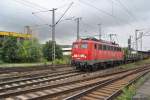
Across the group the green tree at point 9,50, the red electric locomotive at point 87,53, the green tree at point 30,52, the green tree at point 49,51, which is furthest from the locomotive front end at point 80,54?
the green tree at point 49,51

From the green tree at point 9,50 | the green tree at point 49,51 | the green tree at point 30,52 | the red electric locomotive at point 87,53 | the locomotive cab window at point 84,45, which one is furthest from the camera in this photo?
the green tree at point 49,51

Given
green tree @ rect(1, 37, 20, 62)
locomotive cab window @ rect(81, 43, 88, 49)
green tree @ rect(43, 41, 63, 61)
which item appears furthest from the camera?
green tree @ rect(43, 41, 63, 61)

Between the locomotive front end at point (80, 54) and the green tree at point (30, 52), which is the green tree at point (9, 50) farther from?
the locomotive front end at point (80, 54)

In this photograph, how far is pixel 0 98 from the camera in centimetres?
1106

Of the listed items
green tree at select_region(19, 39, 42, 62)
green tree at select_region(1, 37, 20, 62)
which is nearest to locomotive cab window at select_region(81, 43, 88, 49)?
green tree at select_region(1, 37, 20, 62)

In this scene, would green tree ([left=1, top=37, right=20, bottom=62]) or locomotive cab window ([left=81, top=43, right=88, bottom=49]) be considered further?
green tree ([left=1, top=37, right=20, bottom=62])

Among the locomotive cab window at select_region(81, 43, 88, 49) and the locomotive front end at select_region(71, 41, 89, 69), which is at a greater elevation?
the locomotive cab window at select_region(81, 43, 88, 49)

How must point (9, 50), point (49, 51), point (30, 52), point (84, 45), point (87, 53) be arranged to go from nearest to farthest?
1. point (87, 53)
2. point (84, 45)
3. point (9, 50)
4. point (30, 52)
5. point (49, 51)

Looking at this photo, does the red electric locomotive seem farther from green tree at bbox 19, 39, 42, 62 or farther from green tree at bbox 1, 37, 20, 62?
green tree at bbox 19, 39, 42, 62

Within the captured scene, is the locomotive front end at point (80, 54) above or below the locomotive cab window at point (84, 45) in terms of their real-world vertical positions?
below

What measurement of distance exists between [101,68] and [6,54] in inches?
973

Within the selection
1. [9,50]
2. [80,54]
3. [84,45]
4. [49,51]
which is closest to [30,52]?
[9,50]

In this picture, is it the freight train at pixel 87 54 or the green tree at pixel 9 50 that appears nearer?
the freight train at pixel 87 54

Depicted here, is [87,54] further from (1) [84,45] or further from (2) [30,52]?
(2) [30,52]
